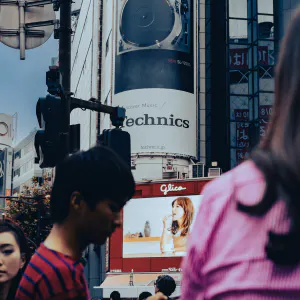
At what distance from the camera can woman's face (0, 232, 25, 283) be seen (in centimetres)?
327

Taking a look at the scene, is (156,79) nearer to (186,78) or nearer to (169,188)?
(186,78)

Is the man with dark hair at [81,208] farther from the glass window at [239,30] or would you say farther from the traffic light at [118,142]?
the glass window at [239,30]

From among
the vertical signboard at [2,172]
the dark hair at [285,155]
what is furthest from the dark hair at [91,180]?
the vertical signboard at [2,172]

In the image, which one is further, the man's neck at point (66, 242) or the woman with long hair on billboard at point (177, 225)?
the woman with long hair on billboard at point (177, 225)

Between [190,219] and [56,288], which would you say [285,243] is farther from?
[190,219]

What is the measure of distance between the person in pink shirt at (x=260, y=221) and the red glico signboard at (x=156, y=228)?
4025 cm

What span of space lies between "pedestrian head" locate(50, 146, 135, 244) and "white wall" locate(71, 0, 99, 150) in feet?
174

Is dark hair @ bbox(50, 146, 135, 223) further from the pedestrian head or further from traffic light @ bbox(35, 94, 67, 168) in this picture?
traffic light @ bbox(35, 94, 67, 168)

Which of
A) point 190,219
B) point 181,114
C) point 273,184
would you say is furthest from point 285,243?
point 181,114

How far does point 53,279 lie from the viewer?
2.53m

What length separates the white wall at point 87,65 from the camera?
57.9m

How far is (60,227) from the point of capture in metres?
2.68

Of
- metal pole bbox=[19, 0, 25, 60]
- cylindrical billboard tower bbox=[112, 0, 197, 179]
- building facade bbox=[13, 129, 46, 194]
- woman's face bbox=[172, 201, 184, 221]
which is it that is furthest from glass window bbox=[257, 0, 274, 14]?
building facade bbox=[13, 129, 46, 194]

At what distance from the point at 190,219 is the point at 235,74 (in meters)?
13.8
